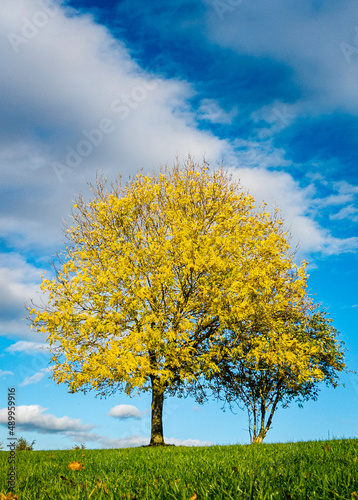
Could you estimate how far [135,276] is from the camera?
16203mm

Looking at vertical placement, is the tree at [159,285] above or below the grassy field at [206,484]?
above

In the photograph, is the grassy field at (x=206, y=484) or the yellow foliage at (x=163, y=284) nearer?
the grassy field at (x=206, y=484)

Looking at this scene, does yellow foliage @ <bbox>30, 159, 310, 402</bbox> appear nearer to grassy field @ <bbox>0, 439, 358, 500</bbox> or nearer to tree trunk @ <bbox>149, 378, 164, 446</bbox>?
tree trunk @ <bbox>149, 378, 164, 446</bbox>

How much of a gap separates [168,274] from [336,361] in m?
13.4

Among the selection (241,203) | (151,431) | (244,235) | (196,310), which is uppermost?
(241,203)

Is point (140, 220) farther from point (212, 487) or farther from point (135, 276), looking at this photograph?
point (212, 487)

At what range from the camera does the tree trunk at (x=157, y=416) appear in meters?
16.7

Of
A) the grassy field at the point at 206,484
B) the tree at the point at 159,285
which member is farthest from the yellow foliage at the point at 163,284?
the grassy field at the point at 206,484

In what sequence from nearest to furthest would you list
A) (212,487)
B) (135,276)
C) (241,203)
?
(212,487), (135,276), (241,203)

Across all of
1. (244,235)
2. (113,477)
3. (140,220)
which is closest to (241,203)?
(244,235)

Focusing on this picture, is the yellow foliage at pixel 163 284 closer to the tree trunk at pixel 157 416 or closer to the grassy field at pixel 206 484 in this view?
the tree trunk at pixel 157 416

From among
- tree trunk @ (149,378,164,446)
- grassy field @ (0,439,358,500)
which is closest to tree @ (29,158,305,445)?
tree trunk @ (149,378,164,446)

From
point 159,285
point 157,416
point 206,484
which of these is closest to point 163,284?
point 159,285

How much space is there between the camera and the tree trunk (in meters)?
16.7
